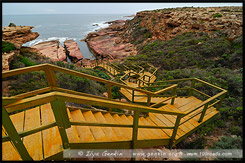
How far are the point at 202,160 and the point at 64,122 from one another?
11.0 feet

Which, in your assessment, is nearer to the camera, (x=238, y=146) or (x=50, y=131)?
(x=50, y=131)

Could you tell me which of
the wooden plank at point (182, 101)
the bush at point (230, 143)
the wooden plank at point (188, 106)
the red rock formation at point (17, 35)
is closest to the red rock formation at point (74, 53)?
the red rock formation at point (17, 35)

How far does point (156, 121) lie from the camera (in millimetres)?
3598

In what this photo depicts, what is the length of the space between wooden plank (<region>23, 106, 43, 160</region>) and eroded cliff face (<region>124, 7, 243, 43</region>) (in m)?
15.5

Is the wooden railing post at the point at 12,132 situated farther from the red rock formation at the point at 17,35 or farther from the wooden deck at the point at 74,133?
the red rock formation at the point at 17,35

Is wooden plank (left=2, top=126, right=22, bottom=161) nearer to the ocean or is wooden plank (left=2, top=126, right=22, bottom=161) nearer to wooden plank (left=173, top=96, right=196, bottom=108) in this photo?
wooden plank (left=173, top=96, right=196, bottom=108)

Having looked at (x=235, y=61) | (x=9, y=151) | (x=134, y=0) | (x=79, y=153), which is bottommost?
(x=79, y=153)

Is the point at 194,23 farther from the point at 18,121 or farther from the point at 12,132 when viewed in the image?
the point at 12,132

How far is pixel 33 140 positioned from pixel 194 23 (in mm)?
21297

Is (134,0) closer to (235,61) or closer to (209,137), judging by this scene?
(209,137)

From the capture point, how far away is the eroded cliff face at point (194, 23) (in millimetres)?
13426

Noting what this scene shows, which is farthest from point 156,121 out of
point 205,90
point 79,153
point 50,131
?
point 205,90

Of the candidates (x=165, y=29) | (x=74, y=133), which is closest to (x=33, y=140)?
(x=74, y=133)

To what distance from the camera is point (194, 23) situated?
17266 millimetres
